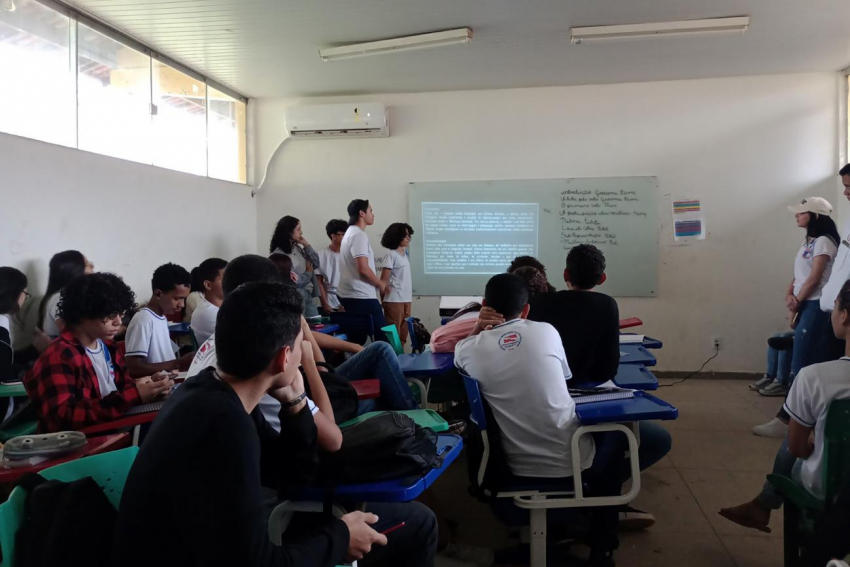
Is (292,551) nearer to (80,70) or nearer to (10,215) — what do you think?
(10,215)

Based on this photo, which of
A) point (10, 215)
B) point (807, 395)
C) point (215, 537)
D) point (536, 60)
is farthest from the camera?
point (536, 60)

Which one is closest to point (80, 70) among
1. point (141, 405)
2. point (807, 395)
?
point (141, 405)

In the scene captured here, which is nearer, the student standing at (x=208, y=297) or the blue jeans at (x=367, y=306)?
the student standing at (x=208, y=297)

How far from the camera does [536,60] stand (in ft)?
16.8

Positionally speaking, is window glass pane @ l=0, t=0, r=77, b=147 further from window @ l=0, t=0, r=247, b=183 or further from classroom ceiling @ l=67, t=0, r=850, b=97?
classroom ceiling @ l=67, t=0, r=850, b=97

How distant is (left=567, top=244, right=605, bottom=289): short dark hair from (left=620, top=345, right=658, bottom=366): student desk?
598 mm

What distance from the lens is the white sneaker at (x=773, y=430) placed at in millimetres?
3891

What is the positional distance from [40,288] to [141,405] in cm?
190

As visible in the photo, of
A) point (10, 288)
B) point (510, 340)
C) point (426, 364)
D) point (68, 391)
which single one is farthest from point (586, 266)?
point (10, 288)

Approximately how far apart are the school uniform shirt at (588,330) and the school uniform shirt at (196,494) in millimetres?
1739

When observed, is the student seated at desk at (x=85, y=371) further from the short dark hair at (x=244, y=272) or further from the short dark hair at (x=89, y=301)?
the short dark hair at (x=244, y=272)

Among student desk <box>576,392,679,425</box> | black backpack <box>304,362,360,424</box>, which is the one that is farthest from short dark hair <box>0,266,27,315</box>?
student desk <box>576,392,679,425</box>

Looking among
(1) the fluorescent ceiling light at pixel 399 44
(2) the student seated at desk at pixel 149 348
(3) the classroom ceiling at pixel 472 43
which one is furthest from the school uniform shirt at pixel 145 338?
(1) the fluorescent ceiling light at pixel 399 44

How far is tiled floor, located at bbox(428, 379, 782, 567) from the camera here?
7.94 feet
